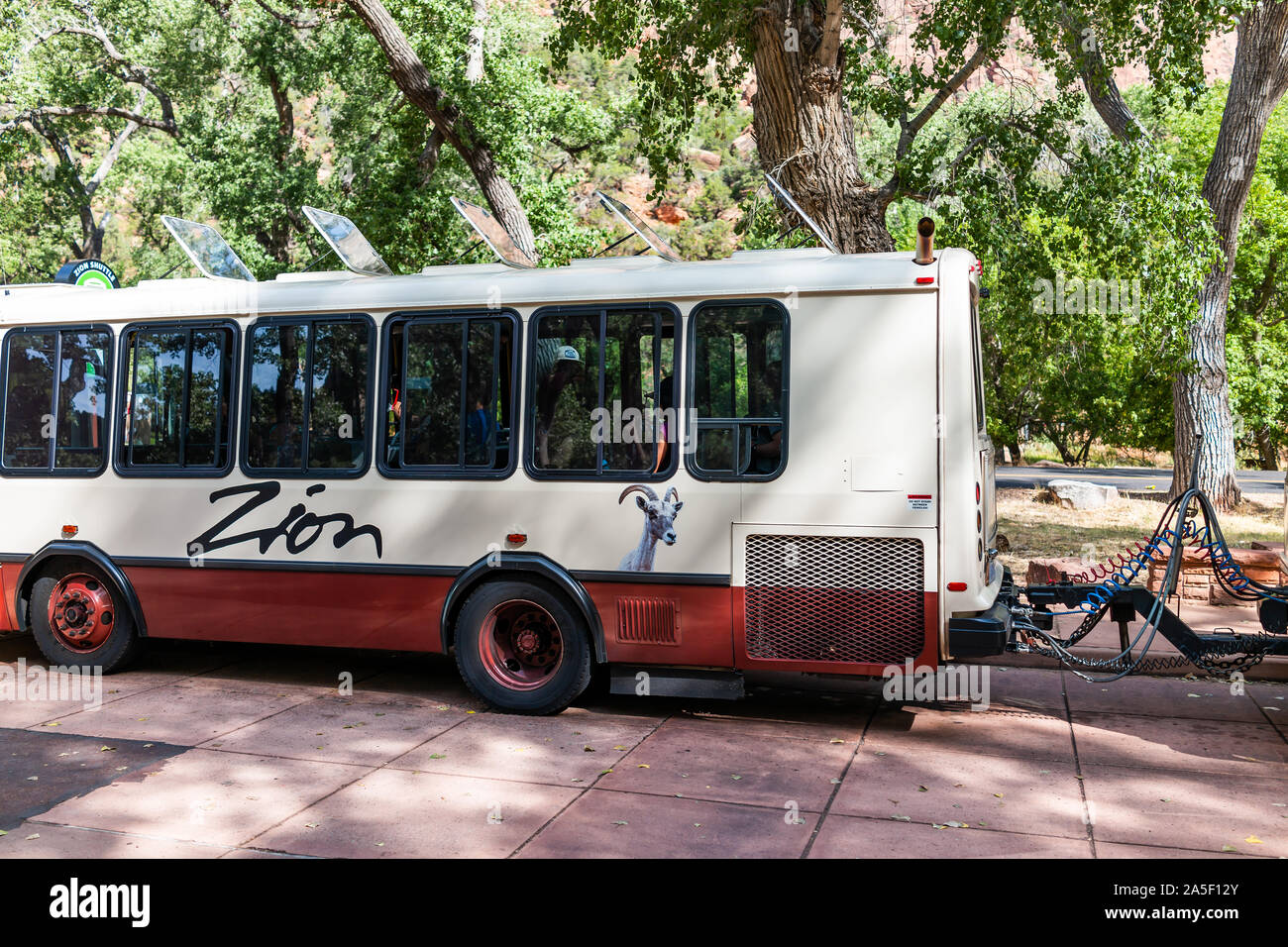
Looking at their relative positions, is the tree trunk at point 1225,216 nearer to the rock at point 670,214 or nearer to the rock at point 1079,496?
the rock at point 1079,496

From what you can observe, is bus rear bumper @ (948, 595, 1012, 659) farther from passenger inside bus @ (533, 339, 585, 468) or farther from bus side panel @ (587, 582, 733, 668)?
passenger inside bus @ (533, 339, 585, 468)

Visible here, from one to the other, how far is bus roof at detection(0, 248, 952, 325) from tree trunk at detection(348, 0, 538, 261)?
6147 millimetres

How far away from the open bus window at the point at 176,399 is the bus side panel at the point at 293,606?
76cm

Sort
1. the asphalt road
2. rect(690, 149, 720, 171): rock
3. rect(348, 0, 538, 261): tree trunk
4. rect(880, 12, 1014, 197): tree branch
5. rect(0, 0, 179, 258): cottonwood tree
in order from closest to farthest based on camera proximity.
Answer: rect(880, 12, 1014, 197): tree branch → rect(348, 0, 538, 261): tree trunk → rect(0, 0, 179, 258): cottonwood tree → the asphalt road → rect(690, 149, 720, 171): rock

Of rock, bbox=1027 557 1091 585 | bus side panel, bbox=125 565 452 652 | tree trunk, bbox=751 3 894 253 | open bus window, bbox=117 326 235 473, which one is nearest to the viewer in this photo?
bus side panel, bbox=125 565 452 652

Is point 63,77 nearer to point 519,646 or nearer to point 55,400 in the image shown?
point 55,400

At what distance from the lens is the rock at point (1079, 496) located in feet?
65.4

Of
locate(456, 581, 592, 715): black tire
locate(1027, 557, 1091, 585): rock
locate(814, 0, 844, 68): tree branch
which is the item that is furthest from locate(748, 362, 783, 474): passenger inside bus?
locate(814, 0, 844, 68): tree branch

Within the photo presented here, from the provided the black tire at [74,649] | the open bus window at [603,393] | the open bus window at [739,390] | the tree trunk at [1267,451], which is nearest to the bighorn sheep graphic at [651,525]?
the open bus window at [603,393]

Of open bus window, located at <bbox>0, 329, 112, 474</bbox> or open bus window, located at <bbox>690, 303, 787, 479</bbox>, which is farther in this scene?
open bus window, located at <bbox>0, 329, 112, 474</bbox>

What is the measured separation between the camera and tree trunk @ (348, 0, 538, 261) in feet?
45.3

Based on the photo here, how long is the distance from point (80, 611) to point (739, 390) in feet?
16.2

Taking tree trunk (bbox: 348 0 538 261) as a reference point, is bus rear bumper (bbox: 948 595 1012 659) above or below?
below

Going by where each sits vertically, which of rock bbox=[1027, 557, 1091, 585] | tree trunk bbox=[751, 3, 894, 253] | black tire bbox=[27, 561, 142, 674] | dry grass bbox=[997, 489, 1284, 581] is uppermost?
tree trunk bbox=[751, 3, 894, 253]
